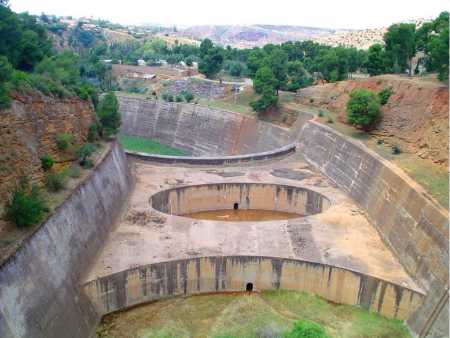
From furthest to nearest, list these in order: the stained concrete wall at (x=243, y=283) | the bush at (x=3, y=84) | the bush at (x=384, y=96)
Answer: the bush at (x=384, y=96)
the stained concrete wall at (x=243, y=283)
the bush at (x=3, y=84)

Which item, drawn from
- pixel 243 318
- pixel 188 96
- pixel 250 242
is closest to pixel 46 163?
pixel 250 242

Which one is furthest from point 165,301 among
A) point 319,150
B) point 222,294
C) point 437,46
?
point 437,46

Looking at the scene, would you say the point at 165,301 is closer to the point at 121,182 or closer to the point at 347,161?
the point at 121,182

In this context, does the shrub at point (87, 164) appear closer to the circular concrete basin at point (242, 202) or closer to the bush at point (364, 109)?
the circular concrete basin at point (242, 202)

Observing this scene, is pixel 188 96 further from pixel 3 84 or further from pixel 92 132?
pixel 3 84

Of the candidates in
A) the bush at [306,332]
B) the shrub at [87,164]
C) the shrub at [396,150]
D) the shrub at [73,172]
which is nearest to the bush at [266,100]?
the shrub at [396,150]

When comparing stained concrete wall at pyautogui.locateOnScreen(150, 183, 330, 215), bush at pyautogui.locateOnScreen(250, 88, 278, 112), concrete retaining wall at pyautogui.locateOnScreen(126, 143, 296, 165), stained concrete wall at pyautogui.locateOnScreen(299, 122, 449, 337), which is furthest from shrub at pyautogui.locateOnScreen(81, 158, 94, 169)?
bush at pyautogui.locateOnScreen(250, 88, 278, 112)
